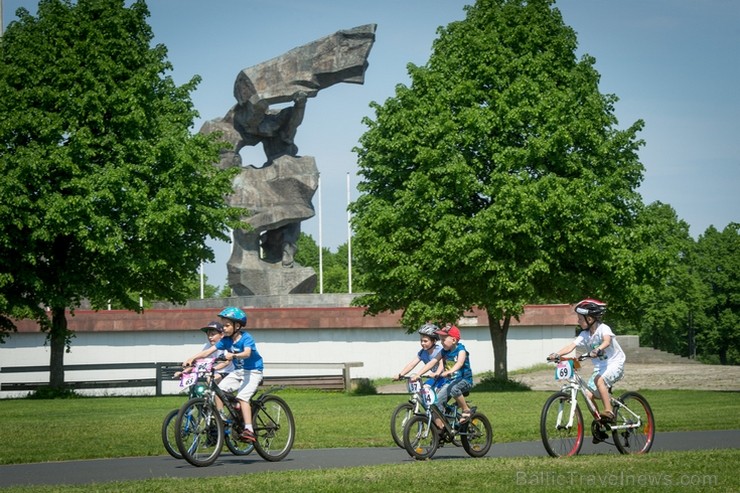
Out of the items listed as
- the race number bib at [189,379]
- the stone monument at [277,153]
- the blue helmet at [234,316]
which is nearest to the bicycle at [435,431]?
the blue helmet at [234,316]

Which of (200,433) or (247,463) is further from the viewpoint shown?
(247,463)

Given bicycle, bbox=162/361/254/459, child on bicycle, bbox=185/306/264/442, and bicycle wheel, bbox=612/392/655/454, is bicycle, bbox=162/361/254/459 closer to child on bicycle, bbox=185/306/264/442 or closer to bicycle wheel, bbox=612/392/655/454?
child on bicycle, bbox=185/306/264/442

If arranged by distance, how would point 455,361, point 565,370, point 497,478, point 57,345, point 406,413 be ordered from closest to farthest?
point 497,478 < point 565,370 < point 406,413 < point 455,361 < point 57,345

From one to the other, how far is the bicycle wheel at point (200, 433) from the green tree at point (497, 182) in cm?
2089

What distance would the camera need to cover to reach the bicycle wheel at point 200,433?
14.3 meters

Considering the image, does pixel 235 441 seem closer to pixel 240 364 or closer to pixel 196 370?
pixel 240 364

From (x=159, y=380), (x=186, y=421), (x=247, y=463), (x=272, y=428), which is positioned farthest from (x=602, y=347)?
(x=159, y=380)

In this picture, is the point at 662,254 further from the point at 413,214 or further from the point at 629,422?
the point at 629,422

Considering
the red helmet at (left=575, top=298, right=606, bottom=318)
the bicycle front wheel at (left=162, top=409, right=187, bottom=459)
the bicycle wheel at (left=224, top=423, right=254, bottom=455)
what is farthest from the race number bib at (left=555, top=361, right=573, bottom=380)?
the bicycle front wheel at (left=162, top=409, right=187, bottom=459)

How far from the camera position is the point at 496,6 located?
1614 inches

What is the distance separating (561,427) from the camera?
14.2 metres

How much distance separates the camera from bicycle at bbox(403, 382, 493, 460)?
1521cm

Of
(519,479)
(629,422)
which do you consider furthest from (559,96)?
(519,479)

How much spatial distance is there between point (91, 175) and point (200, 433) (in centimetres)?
2200
